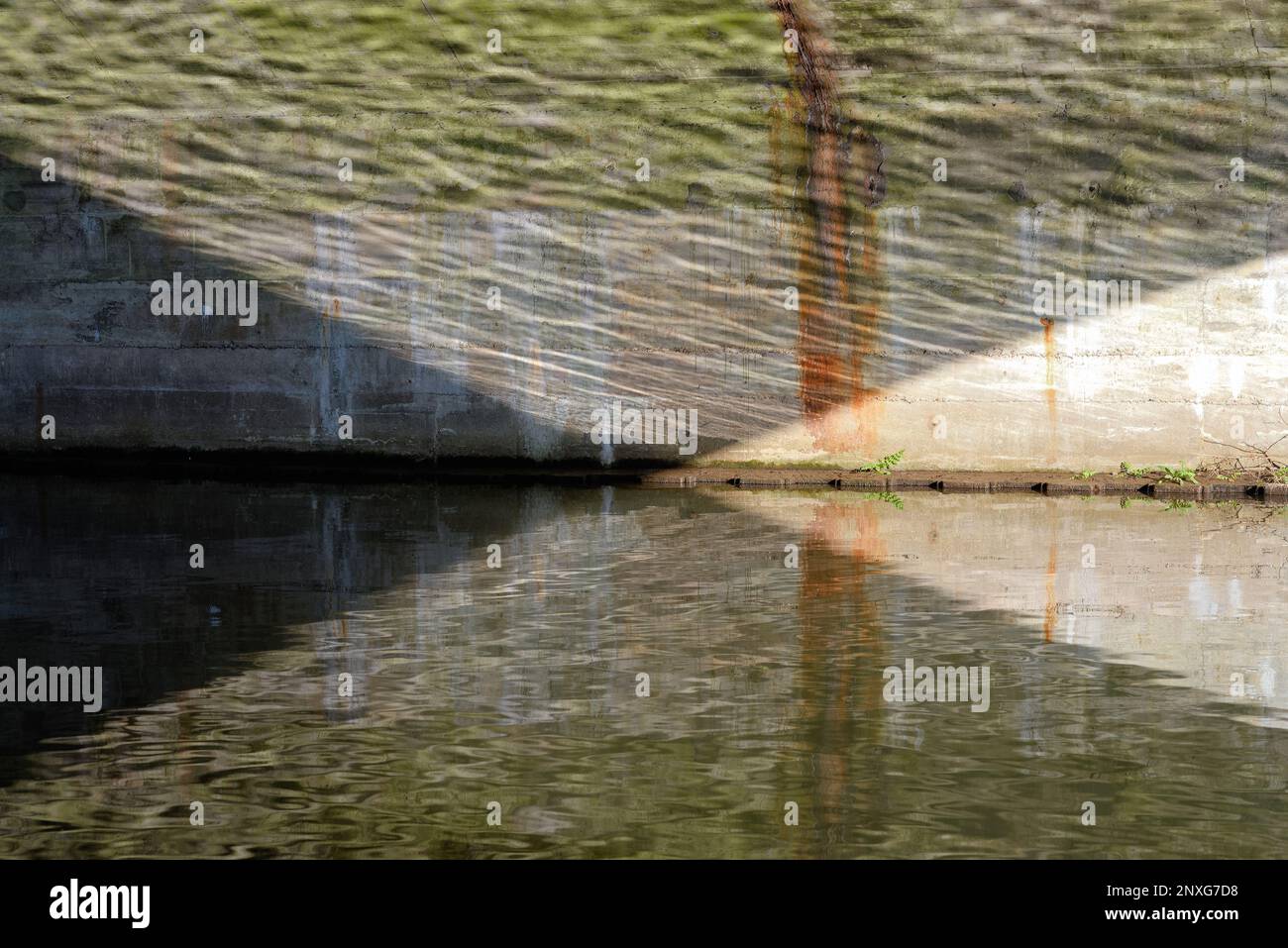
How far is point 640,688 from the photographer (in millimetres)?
6078

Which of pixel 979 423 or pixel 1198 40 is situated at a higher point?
pixel 1198 40

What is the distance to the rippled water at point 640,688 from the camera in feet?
14.3

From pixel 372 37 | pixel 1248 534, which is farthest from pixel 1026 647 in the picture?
pixel 372 37

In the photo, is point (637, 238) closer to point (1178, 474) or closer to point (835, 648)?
point (1178, 474)

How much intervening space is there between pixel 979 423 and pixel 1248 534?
3684 mm

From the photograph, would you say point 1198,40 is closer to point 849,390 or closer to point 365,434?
point 849,390

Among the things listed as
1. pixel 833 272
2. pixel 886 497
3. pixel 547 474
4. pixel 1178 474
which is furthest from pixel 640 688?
pixel 1178 474

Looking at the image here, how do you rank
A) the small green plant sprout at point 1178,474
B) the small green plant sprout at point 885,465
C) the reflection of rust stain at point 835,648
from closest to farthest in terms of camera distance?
1. the reflection of rust stain at point 835,648
2. the small green plant sprout at point 1178,474
3. the small green plant sprout at point 885,465

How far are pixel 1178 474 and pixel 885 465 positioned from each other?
2515 millimetres

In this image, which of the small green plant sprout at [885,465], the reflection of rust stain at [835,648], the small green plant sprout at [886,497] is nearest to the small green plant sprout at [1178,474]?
the small green plant sprout at [885,465]

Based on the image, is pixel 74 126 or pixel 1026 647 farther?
pixel 74 126

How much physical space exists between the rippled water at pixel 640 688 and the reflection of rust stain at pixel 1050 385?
127 inches

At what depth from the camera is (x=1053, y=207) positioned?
1396 cm

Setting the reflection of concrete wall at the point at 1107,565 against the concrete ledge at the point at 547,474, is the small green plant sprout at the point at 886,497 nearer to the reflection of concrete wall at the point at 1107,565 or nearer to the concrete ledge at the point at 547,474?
the reflection of concrete wall at the point at 1107,565
